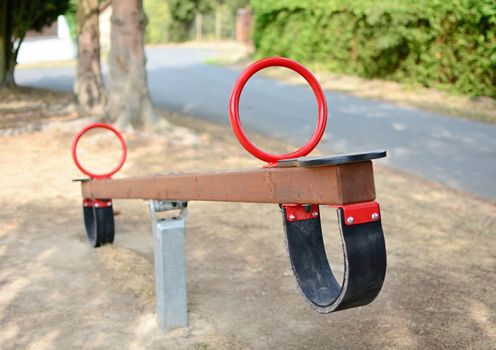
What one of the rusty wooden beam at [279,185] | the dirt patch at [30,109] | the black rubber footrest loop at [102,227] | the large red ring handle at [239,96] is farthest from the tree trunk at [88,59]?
the large red ring handle at [239,96]

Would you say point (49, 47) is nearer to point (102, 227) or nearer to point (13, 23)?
point (13, 23)

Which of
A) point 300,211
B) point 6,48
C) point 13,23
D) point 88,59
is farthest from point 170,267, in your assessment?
point 13,23

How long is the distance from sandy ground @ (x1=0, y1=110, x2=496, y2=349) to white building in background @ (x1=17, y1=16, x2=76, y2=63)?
105ft

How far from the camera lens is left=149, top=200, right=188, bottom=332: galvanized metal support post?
422cm

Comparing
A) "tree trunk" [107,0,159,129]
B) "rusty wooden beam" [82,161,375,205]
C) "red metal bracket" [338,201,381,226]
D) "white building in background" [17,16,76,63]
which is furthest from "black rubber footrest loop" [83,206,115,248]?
"white building in background" [17,16,76,63]

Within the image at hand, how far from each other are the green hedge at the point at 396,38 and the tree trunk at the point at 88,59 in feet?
25.6

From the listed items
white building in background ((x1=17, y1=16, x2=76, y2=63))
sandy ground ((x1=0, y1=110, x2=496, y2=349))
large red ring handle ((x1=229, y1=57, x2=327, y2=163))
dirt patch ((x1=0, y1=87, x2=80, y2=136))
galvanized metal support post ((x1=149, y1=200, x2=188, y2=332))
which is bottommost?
white building in background ((x1=17, y1=16, x2=76, y2=63))

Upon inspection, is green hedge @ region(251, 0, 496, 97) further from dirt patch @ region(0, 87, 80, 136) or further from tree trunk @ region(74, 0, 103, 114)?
dirt patch @ region(0, 87, 80, 136)

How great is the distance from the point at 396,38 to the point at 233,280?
13.8m

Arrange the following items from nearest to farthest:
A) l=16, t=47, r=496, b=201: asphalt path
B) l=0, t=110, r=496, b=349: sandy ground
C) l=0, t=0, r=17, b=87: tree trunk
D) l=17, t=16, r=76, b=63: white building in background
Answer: l=0, t=110, r=496, b=349: sandy ground
l=16, t=47, r=496, b=201: asphalt path
l=0, t=0, r=17, b=87: tree trunk
l=17, t=16, r=76, b=63: white building in background

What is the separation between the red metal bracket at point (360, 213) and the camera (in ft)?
8.42

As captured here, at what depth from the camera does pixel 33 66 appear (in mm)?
32094

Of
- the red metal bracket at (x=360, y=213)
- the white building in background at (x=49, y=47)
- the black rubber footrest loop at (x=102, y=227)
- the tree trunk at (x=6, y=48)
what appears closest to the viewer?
the red metal bracket at (x=360, y=213)

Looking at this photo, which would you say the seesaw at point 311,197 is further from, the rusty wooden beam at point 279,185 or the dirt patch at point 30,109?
the dirt patch at point 30,109
